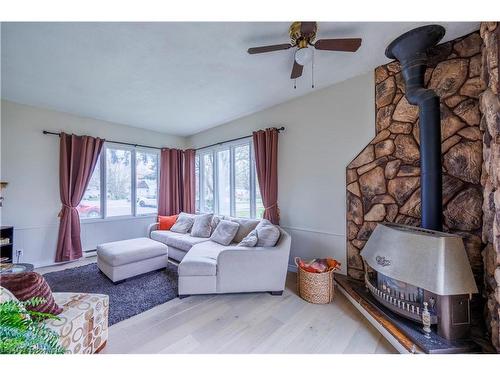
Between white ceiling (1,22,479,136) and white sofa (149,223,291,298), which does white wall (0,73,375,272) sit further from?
white sofa (149,223,291,298)

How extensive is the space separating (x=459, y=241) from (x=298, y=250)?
1.79 meters

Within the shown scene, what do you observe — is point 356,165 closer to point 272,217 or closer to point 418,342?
point 272,217

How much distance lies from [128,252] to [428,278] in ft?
10.1

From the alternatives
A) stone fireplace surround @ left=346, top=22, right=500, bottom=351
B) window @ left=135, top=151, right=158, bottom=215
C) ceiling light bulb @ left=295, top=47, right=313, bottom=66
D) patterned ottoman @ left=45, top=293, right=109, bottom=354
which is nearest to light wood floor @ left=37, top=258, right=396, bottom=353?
patterned ottoman @ left=45, top=293, right=109, bottom=354

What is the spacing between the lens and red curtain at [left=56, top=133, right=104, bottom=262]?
3.30 metres

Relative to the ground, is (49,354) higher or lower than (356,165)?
lower

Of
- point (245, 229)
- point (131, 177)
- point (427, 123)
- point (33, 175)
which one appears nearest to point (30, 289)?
point (245, 229)

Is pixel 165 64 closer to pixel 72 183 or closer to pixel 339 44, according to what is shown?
pixel 339 44

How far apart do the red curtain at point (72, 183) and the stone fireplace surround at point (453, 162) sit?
163 inches

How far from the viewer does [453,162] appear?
1.85 metres

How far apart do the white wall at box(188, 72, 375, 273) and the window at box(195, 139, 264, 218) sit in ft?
2.08

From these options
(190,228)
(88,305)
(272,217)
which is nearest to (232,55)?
Answer: (272,217)
